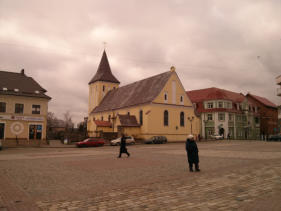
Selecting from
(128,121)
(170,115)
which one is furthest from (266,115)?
(128,121)

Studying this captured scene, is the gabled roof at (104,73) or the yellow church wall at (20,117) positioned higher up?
the gabled roof at (104,73)

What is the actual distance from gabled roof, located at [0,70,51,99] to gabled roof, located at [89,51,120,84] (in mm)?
24616

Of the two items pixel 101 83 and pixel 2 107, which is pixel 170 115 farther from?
pixel 2 107

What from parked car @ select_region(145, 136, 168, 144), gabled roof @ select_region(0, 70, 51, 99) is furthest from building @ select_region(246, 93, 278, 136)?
gabled roof @ select_region(0, 70, 51, 99)

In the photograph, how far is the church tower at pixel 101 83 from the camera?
214 ft

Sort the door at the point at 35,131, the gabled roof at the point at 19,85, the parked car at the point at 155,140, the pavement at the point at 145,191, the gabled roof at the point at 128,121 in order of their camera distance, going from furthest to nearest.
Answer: the gabled roof at the point at 128,121 → the parked car at the point at 155,140 → the door at the point at 35,131 → the gabled roof at the point at 19,85 → the pavement at the point at 145,191

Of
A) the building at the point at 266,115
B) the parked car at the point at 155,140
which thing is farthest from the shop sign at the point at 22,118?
the building at the point at 266,115

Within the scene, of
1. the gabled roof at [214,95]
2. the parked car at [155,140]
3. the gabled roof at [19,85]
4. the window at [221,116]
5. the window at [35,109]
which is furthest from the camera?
the gabled roof at [214,95]

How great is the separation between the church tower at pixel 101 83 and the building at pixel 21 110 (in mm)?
24837

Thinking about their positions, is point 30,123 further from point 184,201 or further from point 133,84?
point 184,201

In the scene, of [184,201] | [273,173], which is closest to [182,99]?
[273,173]

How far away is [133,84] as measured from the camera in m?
56.5

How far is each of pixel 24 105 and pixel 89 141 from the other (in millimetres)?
12387

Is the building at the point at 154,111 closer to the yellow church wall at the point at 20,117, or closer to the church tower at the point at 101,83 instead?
the yellow church wall at the point at 20,117
